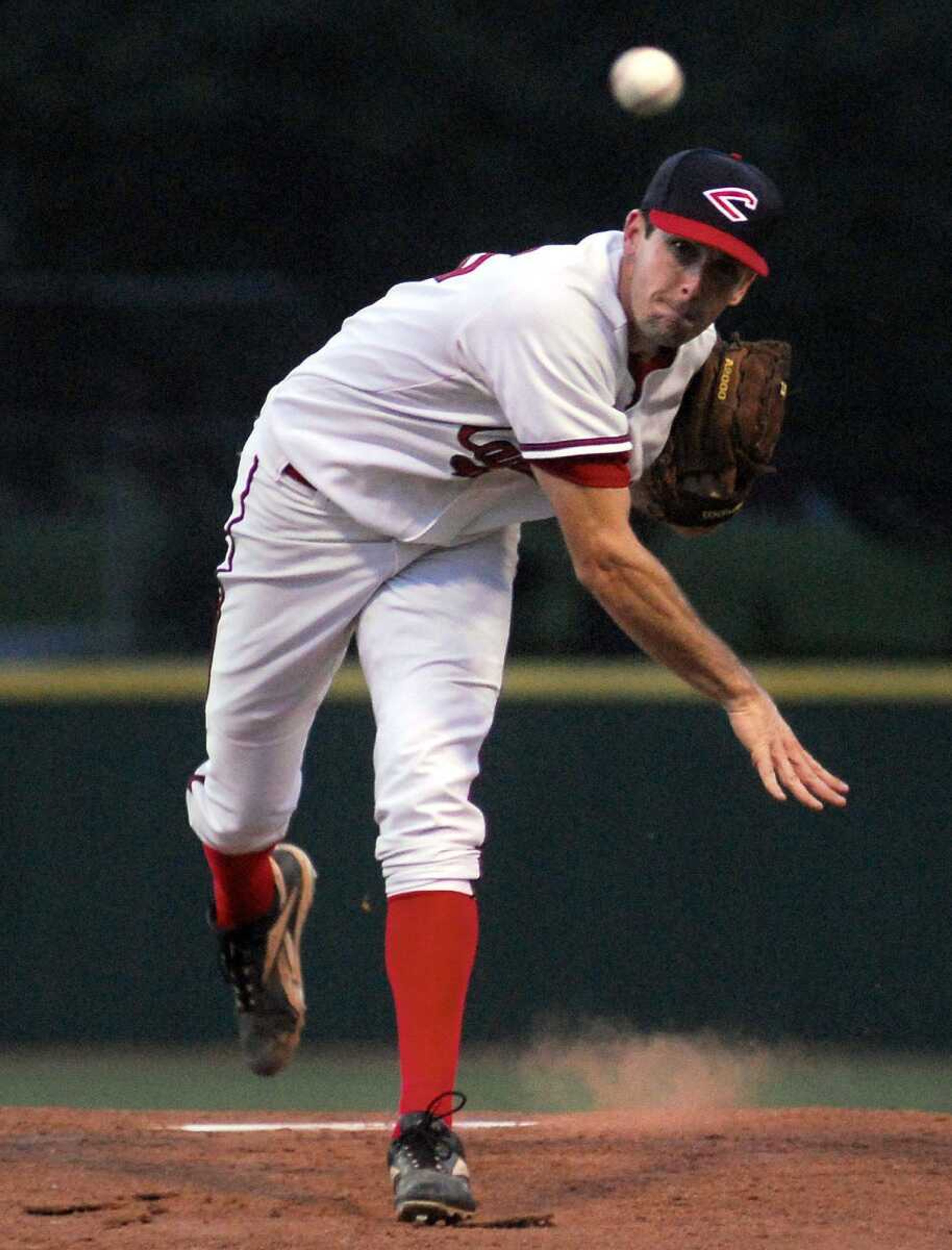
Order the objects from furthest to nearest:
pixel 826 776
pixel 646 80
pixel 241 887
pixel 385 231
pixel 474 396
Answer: pixel 385 231 < pixel 646 80 < pixel 241 887 < pixel 474 396 < pixel 826 776

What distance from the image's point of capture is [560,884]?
5352mm

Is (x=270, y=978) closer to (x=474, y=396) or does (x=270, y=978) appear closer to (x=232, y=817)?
(x=232, y=817)

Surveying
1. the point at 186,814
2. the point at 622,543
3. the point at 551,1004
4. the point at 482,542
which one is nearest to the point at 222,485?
the point at 186,814

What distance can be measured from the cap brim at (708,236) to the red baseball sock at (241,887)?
1402 millimetres

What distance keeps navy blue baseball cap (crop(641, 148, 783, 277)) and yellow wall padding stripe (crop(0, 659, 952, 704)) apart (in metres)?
2.25

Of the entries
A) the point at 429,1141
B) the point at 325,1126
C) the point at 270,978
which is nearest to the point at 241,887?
the point at 270,978

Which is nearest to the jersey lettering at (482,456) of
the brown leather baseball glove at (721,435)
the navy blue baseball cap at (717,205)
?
the brown leather baseball glove at (721,435)

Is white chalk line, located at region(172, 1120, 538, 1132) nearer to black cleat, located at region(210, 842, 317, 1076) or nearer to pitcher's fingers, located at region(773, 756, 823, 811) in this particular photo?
black cleat, located at region(210, 842, 317, 1076)

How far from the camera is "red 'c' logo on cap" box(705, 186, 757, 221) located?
3162 millimetres

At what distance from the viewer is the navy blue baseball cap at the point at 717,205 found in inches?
124

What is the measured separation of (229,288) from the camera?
24.6ft

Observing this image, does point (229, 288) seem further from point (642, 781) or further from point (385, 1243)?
point (385, 1243)

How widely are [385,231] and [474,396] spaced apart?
426cm

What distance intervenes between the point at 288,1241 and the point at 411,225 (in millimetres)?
4973
